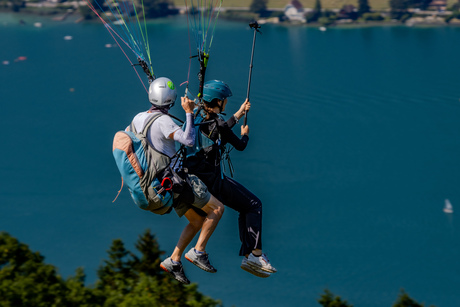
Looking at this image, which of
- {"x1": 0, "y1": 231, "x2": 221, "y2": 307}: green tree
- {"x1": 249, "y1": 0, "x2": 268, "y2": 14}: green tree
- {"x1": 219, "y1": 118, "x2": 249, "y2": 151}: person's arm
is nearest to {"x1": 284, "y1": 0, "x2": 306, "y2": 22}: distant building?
{"x1": 249, "y1": 0, "x2": 268, "y2": 14}: green tree

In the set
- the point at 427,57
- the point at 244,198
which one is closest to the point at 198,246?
the point at 244,198

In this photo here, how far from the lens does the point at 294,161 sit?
58031 mm

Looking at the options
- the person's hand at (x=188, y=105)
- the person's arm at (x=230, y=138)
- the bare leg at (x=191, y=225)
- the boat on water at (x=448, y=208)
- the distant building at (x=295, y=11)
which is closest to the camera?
the person's hand at (x=188, y=105)

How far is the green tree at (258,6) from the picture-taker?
3378 inches

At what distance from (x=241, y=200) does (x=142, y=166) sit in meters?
1.15

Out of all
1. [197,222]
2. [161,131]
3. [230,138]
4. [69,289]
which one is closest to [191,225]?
[197,222]

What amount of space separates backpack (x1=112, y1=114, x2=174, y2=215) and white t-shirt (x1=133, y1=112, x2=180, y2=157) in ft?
0.11

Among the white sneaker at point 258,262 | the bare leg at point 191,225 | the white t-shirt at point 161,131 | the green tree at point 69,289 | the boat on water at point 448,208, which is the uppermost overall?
the white t-shirt at point 161,131

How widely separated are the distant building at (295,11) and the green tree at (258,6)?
3.25m

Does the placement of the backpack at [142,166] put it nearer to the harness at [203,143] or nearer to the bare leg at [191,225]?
the harness at [203,143]

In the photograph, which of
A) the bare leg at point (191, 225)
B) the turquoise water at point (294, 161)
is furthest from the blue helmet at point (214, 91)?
the turquoise water at point (294, 161)

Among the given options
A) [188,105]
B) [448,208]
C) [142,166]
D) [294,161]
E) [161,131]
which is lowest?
[448,208]

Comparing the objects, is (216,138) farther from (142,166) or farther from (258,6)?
(258,6)

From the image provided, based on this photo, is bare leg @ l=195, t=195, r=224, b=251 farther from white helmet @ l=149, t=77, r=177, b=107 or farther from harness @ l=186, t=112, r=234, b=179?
white helmet @ l=149, t=77, r=177, b=107
